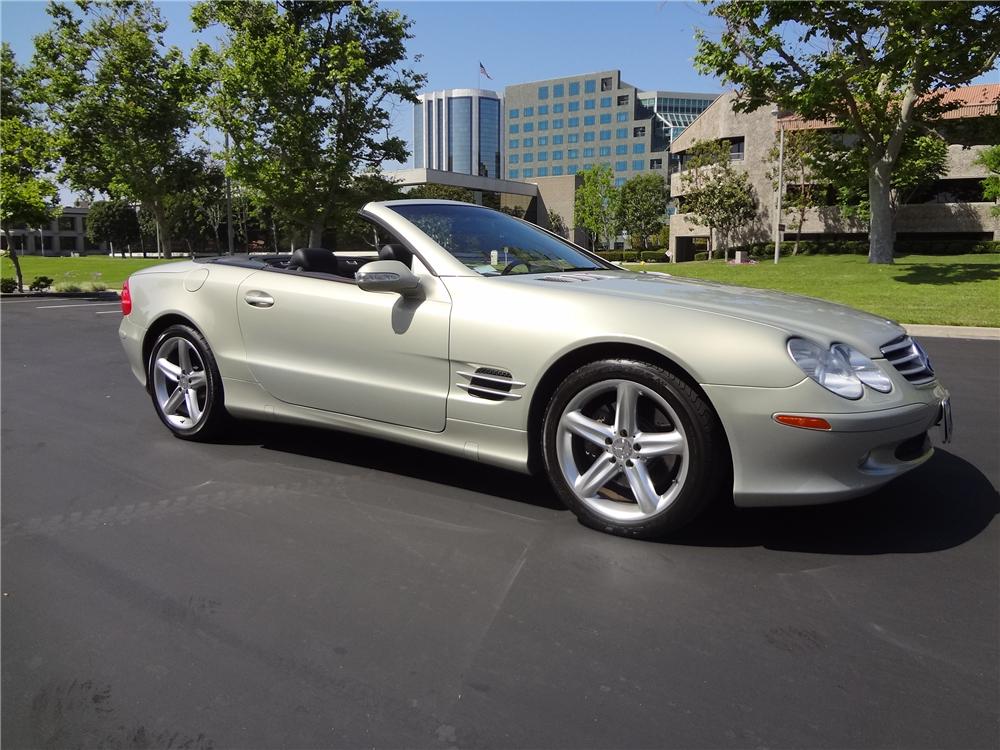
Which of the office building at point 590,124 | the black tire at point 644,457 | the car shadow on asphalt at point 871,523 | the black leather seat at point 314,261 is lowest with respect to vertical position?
the car shadow on asphalt at point 871,523

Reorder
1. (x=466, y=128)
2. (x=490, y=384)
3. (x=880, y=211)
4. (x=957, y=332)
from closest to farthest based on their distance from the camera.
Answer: (x=490, y=384) < (x=957, y=332) < (x=880, y=211) < (x=466, y=128)

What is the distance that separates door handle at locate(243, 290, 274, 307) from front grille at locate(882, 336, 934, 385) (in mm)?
3048

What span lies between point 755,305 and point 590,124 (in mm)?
143230

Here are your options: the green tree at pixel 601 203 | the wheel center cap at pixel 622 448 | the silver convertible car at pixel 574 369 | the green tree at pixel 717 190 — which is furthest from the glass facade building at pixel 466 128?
the wheel center cap at pixel 622 448

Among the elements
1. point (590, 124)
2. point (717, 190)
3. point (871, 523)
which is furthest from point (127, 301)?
point (590, 124)

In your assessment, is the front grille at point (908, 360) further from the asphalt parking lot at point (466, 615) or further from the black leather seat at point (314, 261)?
the black leather seat at point (314, 261)

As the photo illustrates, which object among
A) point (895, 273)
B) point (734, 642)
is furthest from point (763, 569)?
point (895, 273)

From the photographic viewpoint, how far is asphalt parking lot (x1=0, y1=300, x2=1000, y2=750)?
1959 mm

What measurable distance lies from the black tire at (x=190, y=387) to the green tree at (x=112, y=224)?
94.3 metres

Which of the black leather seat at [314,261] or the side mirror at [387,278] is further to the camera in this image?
the black leather seat at [314,261]

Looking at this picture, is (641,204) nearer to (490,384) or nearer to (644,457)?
(490,384)

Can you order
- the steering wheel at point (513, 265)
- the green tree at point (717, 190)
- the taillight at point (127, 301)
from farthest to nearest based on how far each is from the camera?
the green tree at point (717, 190) < the taillight at point (127, 301) < the steering wheel at point (513, 265)

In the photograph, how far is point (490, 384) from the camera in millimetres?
3342

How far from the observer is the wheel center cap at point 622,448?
3.09 metres
